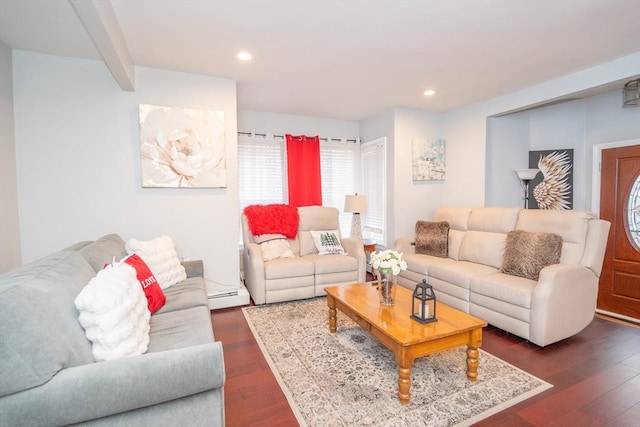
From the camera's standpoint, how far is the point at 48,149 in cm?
275

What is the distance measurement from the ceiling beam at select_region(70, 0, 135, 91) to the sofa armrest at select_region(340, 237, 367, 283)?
9.73ft

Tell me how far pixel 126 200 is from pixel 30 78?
1.26m

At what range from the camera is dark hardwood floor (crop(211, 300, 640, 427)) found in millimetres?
1744

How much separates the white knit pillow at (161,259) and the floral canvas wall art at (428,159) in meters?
3.33

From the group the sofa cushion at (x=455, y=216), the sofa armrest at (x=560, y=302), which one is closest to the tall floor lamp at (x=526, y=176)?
the sofa cushion at (x=455, y=216)

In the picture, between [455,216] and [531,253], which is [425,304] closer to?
[531,253]

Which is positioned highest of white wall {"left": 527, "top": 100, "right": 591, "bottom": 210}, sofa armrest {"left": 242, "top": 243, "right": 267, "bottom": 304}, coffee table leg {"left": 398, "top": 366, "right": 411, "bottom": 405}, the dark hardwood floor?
white wall {"left": 527, "top": 100, "right": 591, "bottom": 210}

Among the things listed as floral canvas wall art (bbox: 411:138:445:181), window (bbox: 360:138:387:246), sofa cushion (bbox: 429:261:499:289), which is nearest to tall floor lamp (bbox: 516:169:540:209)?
floral canvas wall art (bbox: 411:138:445:181)

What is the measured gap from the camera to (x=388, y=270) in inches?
92.6

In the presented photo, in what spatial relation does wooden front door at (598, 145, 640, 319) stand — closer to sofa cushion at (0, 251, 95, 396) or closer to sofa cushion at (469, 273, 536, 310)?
sofa cushion at (469, 273, 536, 310)

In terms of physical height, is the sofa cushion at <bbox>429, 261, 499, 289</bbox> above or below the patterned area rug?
above

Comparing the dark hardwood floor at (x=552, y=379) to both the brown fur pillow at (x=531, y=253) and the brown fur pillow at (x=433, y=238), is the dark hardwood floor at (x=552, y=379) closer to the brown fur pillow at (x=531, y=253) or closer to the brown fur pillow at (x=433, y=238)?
the brown fur pillow at (x=531, y=253)

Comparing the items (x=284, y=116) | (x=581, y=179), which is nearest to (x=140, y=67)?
(x=284, y=116)

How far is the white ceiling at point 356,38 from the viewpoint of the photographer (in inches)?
80.8
